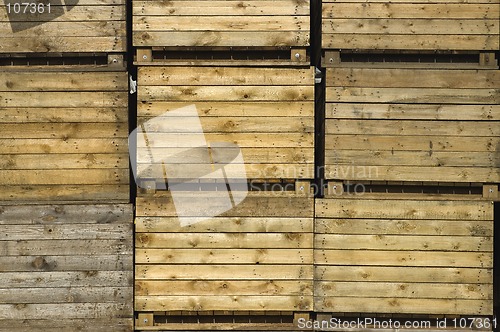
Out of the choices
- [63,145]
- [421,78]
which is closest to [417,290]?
[421,78]

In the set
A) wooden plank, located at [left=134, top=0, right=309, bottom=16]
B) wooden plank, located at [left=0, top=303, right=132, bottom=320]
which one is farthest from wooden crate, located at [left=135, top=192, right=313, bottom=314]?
wooden plank, located at [left=134, top=0, right=309, bottom=16]

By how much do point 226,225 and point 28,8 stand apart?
235cm

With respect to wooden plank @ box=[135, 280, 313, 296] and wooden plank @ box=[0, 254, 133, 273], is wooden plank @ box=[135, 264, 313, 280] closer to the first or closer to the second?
wooden plank @ box=[135, 280, 313, 296]

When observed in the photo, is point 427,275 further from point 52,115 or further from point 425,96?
point 52,115

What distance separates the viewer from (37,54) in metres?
4.73

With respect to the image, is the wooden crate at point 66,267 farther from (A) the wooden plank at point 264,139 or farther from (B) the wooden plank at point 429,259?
(B) the wooden plank at point 429,259

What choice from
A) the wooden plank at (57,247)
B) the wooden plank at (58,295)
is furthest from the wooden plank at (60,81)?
the wooden plank at (58,295)

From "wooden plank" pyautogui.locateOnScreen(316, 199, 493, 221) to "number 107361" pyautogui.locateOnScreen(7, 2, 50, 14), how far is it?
288 centimetres

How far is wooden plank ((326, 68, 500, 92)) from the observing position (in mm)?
4677

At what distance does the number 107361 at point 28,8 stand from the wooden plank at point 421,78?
2334 millimetres

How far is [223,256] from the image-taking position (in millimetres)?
4668

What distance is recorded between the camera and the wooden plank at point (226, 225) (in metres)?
4.68

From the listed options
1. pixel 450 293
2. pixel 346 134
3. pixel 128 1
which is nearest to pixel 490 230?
pixel 450 293

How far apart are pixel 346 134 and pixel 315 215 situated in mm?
693
